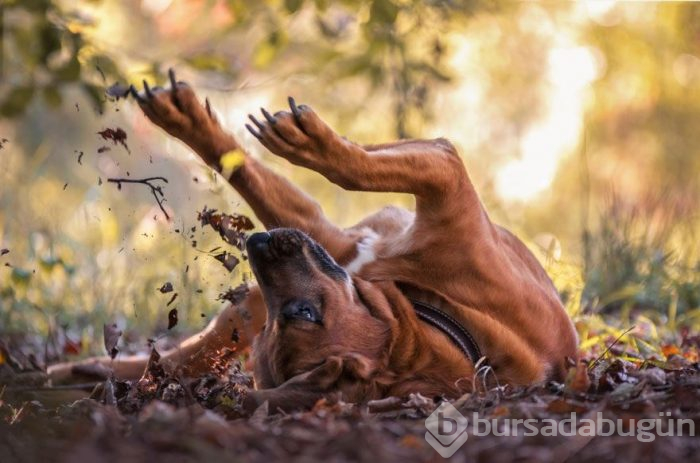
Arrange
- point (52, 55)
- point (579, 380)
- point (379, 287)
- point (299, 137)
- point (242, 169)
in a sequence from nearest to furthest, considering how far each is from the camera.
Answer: point (579, 380) → point (299, 137) → point (379, 287) → point (242, 169) → point (52, 55)

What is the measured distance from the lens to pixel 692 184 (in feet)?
34.0

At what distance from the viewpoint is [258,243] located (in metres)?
3.36

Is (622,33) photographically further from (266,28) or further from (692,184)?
(266,28)

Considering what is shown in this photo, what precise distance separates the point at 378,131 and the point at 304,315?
17.5 feet

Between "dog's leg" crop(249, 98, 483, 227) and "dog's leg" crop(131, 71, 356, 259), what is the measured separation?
0.20 metres

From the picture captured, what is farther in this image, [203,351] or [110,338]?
[203,351]

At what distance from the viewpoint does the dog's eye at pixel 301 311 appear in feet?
10.9

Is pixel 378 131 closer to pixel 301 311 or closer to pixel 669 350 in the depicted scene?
pixel 669 350

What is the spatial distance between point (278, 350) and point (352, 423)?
716 millimetres

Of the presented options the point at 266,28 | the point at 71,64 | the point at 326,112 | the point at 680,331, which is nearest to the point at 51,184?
the point at 326,112

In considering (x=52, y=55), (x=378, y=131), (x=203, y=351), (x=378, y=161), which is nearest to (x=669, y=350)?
(x=378, y=161)

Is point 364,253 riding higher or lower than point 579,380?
higher

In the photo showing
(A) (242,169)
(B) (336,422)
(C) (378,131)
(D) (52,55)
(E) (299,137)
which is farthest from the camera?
(C) (378,131)

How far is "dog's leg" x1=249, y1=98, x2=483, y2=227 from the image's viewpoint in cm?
319
